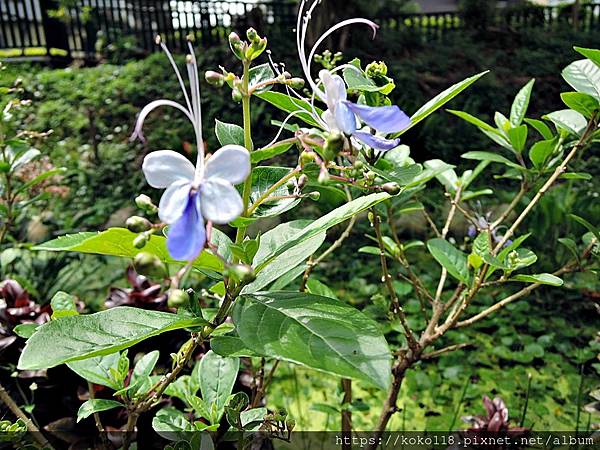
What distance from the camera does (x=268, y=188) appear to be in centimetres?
60

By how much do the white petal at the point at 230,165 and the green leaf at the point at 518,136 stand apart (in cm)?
66

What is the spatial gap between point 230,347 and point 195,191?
0.18m

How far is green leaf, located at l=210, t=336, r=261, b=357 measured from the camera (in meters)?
0.52

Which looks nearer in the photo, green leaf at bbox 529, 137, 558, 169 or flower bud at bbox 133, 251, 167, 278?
flower bud at bbox 133, 251, 167, 278

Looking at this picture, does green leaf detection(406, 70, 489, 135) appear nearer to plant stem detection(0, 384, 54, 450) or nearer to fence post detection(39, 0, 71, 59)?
plant stem detection(0, 384, 54, 450)

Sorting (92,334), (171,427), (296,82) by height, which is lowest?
(171,427)

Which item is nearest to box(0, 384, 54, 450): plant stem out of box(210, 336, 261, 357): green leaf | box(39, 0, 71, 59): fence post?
box(210, 336, 261, 357): green leaf

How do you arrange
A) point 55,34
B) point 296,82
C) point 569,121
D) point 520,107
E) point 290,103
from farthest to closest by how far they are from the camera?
point 55,34, point 520,107, point 569,121, point 290,103, point 296,82

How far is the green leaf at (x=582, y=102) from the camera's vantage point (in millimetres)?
757

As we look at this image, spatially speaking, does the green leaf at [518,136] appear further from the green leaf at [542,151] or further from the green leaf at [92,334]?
the green leaf at [92,334]

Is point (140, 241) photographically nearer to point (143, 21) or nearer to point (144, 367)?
point (144, 367)

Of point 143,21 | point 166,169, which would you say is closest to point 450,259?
point 166,169

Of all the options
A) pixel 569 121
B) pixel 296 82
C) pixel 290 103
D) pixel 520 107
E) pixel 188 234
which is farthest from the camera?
pixel 520 107

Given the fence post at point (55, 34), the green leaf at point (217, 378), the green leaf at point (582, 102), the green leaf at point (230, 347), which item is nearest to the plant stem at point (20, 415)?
the green leaf at point (217, 378)
